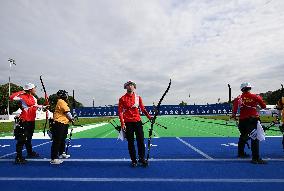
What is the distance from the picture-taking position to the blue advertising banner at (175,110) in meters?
77.7

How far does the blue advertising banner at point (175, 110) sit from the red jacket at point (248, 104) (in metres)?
65.4

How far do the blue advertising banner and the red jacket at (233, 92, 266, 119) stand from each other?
65382 mm

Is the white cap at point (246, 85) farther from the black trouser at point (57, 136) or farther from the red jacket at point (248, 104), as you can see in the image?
the black trouser at point (57, 136)

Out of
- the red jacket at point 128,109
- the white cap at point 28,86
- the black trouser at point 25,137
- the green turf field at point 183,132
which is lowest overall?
the green turf field at point 183,132

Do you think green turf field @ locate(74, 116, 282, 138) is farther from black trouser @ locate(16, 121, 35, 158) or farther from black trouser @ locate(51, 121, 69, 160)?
black trouser @ locate(16, 121, 35, 158)

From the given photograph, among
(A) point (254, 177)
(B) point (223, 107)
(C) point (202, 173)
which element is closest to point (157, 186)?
(C) point (202, 173)

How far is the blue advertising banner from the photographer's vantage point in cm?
7769

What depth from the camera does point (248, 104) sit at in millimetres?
8570

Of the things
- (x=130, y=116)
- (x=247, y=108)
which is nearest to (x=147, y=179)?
(x=130, y=116)

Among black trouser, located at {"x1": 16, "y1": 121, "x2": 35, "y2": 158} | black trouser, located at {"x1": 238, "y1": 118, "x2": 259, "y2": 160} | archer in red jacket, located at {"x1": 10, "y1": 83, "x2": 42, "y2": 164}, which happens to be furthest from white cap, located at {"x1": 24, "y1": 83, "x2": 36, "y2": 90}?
black trouser, located at {"x1": 238, "y1": 118, "x2": 259, "y2": 160}

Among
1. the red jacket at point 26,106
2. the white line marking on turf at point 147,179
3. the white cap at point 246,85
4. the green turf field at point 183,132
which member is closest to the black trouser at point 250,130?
the white cap at point 246,85

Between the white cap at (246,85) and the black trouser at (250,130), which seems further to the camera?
the white cap at (246,85)

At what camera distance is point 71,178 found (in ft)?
21.1

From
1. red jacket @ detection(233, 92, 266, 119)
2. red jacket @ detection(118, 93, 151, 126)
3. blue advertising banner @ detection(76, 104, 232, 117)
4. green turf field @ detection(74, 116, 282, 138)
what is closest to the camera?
red jacket @ detection(118, 93, 151, 126)
